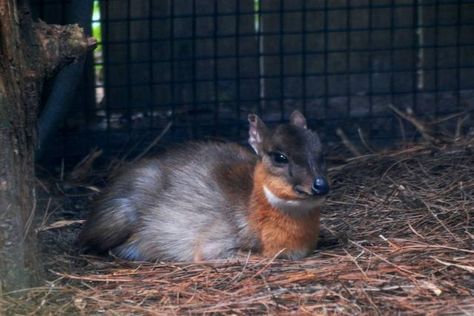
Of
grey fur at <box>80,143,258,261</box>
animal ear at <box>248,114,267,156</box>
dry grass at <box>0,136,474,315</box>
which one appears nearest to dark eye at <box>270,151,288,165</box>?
animal ear at <box>248,114,267,156</box>

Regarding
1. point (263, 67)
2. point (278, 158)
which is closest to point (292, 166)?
point (278, 158)

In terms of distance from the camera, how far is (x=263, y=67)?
10.6m

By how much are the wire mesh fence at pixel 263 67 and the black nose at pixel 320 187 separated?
3277mm

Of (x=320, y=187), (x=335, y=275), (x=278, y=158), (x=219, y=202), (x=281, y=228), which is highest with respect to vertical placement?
(x=278, y=158)

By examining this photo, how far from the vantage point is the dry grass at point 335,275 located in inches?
235

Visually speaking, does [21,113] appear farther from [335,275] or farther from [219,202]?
[335,275]

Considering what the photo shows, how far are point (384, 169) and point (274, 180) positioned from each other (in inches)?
80.8

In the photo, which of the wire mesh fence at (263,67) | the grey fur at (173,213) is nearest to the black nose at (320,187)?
the grey fur at (173,213)

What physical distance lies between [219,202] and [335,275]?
1.19m

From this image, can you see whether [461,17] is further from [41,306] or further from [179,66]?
[41,306]

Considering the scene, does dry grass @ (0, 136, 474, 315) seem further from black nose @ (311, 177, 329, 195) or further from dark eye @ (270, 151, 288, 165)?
dark eye @ (270, 151, 288, 165)

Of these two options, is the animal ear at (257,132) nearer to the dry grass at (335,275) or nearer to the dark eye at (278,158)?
the dark eye at (278,158)

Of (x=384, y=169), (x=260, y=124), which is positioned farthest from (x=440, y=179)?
(x=260, y=124)

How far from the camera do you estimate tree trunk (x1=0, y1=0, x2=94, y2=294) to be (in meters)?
6.10
